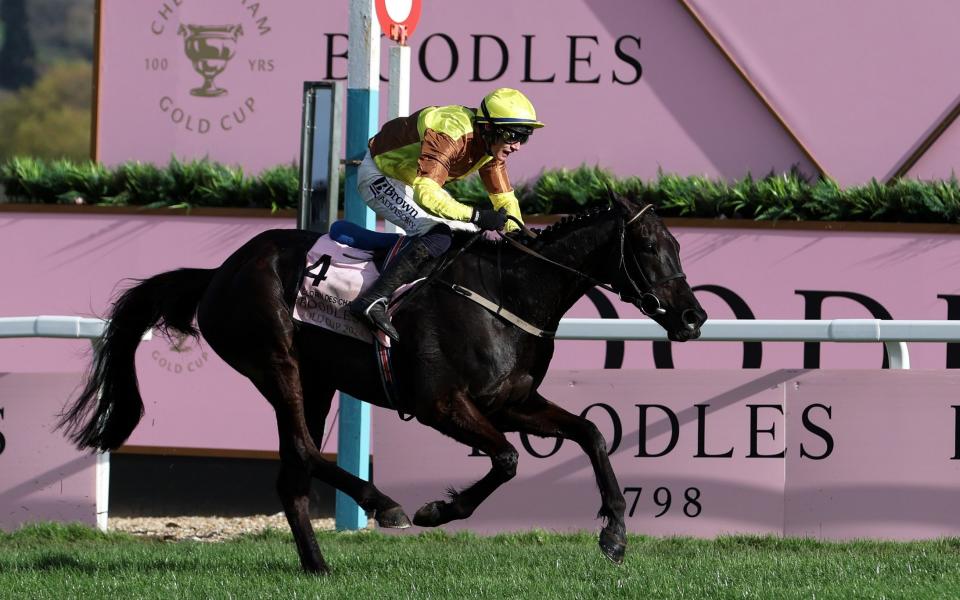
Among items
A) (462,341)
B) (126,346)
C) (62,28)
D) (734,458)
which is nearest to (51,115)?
(62,28)

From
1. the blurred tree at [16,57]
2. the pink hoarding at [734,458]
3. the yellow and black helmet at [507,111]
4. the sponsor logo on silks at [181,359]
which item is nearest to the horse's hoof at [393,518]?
the yellow and black helmet at [507,111]

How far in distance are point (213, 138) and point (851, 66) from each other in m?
3.86

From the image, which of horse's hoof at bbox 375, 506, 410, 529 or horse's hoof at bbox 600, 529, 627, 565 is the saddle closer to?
horse's hoof at bbox 375, 506, 410, 529

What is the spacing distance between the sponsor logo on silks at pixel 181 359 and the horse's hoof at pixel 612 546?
4.13 meters

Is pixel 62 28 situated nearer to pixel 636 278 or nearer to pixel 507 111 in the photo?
pixel 507 111

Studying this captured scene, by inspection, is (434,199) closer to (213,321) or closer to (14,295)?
(213,321)

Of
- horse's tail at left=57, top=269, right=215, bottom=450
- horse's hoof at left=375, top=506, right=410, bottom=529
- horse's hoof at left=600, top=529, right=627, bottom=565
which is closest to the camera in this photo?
horse's hoof at left=600, top=529, right=627, bottom=565

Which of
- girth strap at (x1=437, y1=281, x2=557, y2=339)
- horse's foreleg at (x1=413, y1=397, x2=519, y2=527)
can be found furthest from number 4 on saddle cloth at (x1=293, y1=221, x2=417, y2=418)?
horse's foreleg at (x1=413, y1=397, x2=519, y2=527)

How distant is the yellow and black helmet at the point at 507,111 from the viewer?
6570 millimetres

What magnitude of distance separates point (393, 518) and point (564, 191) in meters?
3.48

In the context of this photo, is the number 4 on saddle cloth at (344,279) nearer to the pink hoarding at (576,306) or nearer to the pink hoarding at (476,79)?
A: the pink hoarding at (576,306)

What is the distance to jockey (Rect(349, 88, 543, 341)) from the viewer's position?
6539mm

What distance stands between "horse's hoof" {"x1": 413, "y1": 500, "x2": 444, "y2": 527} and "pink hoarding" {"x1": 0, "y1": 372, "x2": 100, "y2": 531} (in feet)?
8.51

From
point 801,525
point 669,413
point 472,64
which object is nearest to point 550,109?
point 472,64
